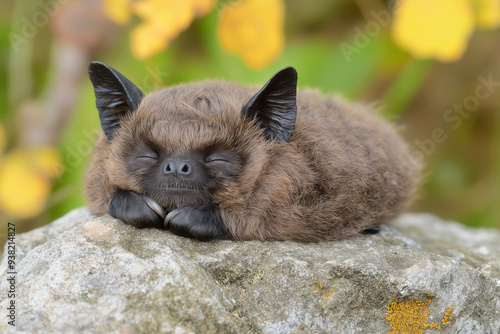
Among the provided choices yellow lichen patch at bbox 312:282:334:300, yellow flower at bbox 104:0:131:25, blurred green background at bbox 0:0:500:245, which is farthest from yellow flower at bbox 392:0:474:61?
yellow lichen patch at bbox 312:282:334:300

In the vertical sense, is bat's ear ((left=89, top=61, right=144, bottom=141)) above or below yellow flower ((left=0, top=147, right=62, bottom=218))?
above

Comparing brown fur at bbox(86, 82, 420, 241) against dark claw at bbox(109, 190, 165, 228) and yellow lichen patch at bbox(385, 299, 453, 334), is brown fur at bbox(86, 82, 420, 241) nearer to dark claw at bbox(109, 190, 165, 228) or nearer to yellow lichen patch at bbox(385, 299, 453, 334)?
dark claw at bbox(109, 190, 165, 228)

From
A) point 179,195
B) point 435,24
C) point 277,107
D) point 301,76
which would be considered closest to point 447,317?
point 277,107

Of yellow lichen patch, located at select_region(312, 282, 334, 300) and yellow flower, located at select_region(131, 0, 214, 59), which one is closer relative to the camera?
yellow lichen patch, located at select_region(312, 282, 334, 300)

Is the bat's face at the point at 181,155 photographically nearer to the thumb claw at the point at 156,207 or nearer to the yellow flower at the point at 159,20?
the thumb claw at the point at 156,207

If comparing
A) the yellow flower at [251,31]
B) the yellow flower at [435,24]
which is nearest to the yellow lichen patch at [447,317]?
the yellow flower at [435,24]

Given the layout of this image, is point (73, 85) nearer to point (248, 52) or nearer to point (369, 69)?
point (248, 52)

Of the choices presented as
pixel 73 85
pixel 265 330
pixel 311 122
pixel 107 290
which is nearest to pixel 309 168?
pixel 311 122

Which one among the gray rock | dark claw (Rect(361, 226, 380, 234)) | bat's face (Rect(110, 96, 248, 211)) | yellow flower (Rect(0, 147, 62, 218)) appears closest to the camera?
the gray rock
